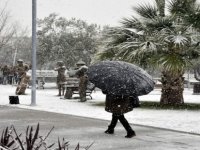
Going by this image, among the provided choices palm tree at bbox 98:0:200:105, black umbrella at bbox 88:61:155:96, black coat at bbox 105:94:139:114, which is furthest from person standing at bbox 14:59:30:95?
black coat at bbox 105:94:139:114

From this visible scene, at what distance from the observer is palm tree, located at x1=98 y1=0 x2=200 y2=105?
16.6 m

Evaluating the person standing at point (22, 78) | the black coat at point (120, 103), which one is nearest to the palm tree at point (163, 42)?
the black coat at point (120, 103)

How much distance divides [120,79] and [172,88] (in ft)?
28.0

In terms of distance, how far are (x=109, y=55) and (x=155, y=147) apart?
390 inches

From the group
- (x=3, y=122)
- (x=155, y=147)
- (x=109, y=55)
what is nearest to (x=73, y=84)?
(x=109, y=55)

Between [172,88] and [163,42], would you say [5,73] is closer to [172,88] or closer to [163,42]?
[172,88]

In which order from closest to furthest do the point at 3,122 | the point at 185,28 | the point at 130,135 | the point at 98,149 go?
the point at 98,149 < the point at 130,135 < the point at 3,122 < the point at 185,28

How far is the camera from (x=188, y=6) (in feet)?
58.0

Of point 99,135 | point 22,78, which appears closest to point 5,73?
point 22,78

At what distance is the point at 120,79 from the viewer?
9.80m

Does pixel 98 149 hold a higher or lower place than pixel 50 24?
lower

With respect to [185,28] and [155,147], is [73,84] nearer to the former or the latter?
[185,28]

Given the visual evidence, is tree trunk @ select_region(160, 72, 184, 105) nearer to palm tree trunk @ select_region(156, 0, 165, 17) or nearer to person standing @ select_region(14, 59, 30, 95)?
palm tree trunk @ select_region(156, 0, 165, 17)

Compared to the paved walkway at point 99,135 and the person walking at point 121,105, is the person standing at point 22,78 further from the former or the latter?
the person walking at point 121,105
